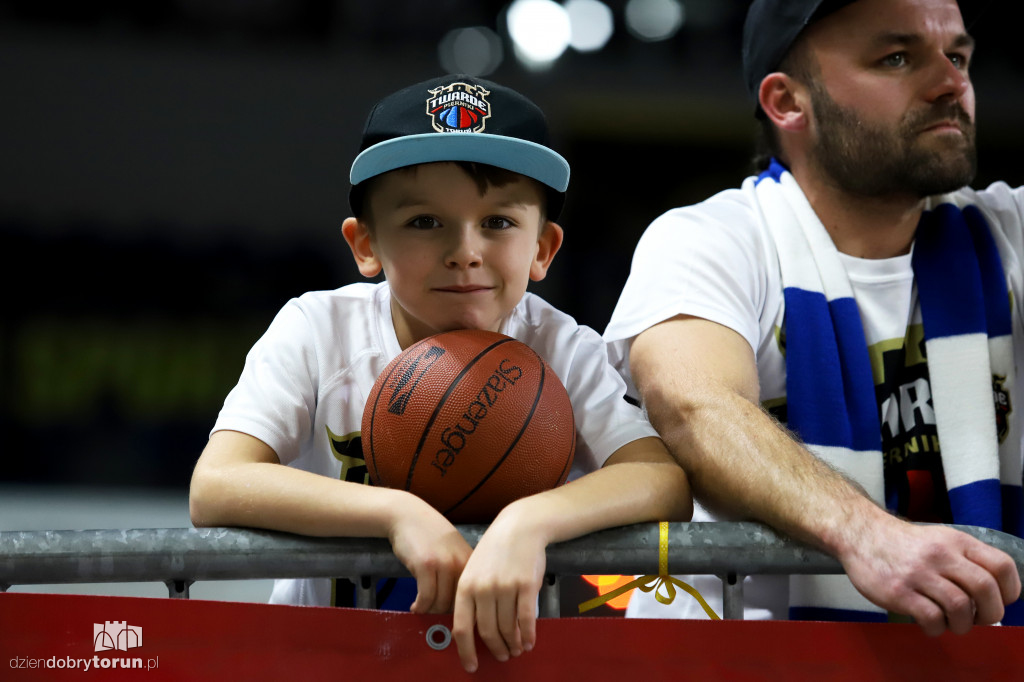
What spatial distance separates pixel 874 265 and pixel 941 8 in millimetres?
559

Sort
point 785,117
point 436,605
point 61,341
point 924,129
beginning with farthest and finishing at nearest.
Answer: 1. point 61,341
2. point 785,117
3. point 924,129
4. point 436,605

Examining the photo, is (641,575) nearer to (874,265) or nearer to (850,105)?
(874,265)

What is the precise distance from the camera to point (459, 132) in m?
1.49

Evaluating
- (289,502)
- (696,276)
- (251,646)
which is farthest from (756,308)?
(251,646)

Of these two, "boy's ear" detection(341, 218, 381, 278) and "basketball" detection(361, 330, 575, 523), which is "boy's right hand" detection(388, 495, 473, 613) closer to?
"basketball" detection(361, 330, 575, 523)

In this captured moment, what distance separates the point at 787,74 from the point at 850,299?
2.00ft

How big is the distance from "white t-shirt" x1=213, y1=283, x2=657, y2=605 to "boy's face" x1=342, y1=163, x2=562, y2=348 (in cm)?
13

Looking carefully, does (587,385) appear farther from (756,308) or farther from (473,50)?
(473,50)

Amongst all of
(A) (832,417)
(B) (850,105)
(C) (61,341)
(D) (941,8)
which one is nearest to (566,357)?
(A) (832,417)

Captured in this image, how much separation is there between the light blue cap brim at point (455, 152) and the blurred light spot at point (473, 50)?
7.07 m

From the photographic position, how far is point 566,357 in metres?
1.66

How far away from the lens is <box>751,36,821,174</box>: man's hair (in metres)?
2.21

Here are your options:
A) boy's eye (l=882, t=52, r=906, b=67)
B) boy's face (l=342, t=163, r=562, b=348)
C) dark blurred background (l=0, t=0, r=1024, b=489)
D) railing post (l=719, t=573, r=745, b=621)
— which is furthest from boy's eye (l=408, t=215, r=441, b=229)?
dark blurred background (l=0, t=0, r=1024, b=489)

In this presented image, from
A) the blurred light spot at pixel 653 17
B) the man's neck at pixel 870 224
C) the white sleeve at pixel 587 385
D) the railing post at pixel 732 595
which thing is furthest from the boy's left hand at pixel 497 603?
the blurred light spot at pixel 653 17
